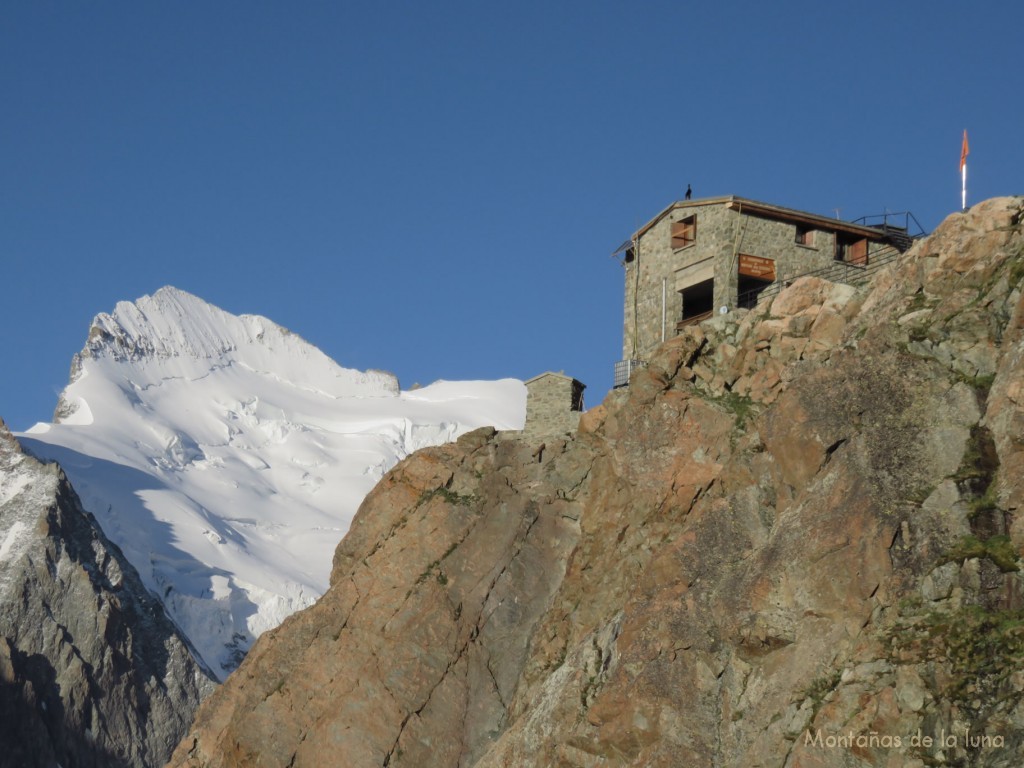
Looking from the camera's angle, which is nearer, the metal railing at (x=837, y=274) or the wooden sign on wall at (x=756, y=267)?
the metal railing at (x=837, y=274)

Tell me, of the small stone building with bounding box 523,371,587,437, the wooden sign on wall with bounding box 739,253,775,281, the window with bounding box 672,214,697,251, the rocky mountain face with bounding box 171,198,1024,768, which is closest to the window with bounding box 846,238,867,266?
the wooden sign on wall with bounding box 739,253,775,281

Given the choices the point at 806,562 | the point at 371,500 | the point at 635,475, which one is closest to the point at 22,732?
the point at 371,500

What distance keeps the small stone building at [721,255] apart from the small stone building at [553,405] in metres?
2.02

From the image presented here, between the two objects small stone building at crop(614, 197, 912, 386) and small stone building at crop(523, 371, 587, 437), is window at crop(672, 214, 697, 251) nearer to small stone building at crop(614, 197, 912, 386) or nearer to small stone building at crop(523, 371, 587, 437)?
small stone building at crop(614, 197, 912, 386)

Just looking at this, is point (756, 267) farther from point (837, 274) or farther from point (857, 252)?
point (857, 252)

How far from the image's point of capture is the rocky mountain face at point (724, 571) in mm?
38781

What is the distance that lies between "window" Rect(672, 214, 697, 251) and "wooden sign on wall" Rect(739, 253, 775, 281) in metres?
3.04

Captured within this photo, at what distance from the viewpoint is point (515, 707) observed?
176 ft

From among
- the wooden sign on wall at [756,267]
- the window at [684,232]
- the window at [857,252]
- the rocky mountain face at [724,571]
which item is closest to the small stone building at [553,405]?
the rocky mountain face at [724,571]

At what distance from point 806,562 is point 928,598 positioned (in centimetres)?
426

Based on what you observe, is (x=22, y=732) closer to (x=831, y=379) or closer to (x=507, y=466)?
(x=507, y=466)

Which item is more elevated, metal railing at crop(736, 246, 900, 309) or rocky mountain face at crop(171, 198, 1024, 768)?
metal railing at crop(736, 246, 900, 309)

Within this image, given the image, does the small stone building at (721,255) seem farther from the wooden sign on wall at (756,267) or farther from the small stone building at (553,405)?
the small stone building at (553,405)

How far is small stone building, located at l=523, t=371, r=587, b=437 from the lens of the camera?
6234cm
